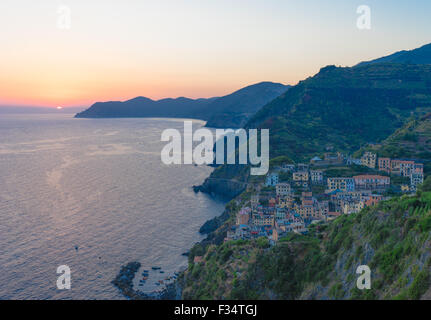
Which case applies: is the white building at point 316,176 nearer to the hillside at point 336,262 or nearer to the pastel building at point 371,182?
the pastel building at point 371,182

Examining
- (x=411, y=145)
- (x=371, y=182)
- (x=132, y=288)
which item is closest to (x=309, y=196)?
(x=371, y=182)

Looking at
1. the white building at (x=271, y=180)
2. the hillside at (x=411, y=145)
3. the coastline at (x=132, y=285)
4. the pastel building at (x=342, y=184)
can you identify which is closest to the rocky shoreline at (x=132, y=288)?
the coastline at (x=132, y=285)

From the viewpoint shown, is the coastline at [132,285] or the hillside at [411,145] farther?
the hillside at [411,145]

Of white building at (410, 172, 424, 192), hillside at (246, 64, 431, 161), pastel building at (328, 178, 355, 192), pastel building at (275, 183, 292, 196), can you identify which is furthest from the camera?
hillside at (246, 64, 431, 161)

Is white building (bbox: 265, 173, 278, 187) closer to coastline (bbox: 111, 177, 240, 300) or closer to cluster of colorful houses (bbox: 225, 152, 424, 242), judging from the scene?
cluster of colorful houses (bbox: 225, 152, 424, 242)

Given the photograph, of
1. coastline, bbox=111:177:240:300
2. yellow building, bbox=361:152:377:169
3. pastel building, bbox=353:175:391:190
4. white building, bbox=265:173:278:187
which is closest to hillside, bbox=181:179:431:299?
coastline, bbox=111:177:240:300
